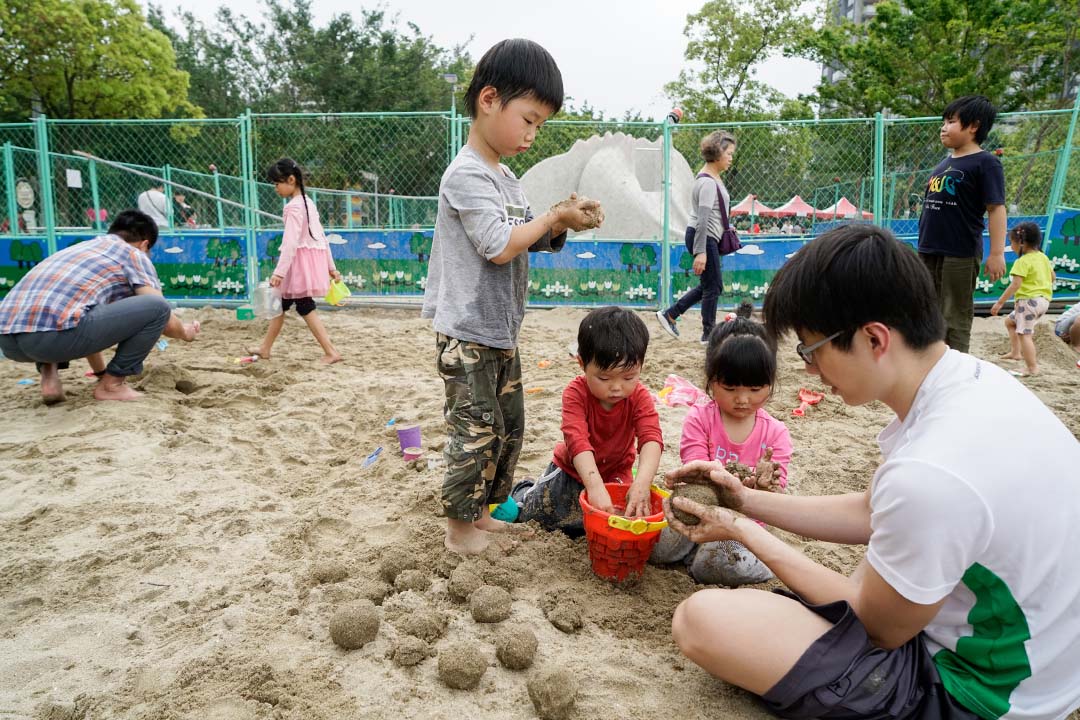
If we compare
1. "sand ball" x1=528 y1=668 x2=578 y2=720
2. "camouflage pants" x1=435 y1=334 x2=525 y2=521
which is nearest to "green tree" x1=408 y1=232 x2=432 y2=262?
"camouflage pants" x1=435 y1=334 x2=525 y2=521

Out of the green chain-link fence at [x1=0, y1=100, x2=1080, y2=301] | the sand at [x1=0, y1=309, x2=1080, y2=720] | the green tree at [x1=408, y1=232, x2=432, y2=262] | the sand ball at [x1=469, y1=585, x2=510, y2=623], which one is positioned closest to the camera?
the sand at [x1=0, y1=309, x2=1080, y2=720]

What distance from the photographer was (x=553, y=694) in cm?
162

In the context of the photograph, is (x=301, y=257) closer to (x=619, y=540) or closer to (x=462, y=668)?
(x=619, y=540)

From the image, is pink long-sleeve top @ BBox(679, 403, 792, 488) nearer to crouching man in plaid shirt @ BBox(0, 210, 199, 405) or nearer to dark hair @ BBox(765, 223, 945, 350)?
dark hair @ BBox(765, 223, 945, 350)

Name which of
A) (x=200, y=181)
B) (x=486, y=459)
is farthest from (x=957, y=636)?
(x=200, y=181)

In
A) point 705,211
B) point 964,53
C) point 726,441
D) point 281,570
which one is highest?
point 964,53

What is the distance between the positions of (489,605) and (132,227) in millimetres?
3702

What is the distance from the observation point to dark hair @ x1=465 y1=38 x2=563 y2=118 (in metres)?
2.17

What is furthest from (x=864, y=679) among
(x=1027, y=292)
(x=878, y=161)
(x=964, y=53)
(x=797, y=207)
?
(x=964, y=53)

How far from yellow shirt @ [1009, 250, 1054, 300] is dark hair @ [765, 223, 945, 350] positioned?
5.18m

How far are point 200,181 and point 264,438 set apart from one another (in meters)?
14.4

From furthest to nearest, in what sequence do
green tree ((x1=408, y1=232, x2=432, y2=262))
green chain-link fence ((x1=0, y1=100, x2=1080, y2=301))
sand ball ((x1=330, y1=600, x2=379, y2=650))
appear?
green tree ((x1=408, y1=232, x2=432, y2=262)) < green chain-link fence ((x1=0, y1=100, x2=1080, y2=301)) < sand ball ((x1=330, y1=600, x2=379, y2=650))

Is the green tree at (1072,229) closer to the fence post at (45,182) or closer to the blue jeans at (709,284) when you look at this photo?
the blue jeans at (709,284)

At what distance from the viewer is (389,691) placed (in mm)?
1708
